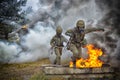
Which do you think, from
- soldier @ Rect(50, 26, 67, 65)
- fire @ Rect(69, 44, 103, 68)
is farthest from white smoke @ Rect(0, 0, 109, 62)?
fire @ Rect(69, 44, 103, 68)

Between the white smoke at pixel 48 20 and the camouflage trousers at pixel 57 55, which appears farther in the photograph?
the white smoke at pixel 48 20

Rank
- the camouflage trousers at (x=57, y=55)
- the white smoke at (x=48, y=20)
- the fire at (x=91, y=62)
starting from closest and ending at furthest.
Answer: the fire at (x=91, y=62), the camouflage trousers at (x=57, y=55), the white smoke at (x=48, y=20)

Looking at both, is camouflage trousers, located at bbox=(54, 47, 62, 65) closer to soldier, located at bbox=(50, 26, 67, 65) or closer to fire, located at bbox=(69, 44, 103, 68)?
soldier, located at bbox=(50, 26, 67, 65)

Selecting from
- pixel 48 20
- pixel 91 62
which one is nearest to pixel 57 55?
pixel 91 62

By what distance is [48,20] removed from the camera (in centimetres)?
2188

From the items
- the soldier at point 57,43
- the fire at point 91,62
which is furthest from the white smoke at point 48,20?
the fire at point 91,62

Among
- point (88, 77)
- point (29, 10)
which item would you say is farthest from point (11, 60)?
point (88, 77)

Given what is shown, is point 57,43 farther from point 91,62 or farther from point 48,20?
point 48,20

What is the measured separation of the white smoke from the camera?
18516mm

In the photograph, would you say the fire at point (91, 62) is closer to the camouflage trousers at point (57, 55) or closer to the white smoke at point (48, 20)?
the camouflage trousers at point (57, 55)

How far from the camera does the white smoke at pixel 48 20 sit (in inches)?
729

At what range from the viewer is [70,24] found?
69.8 ft

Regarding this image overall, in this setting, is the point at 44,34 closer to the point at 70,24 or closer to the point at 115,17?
the point at 70,24

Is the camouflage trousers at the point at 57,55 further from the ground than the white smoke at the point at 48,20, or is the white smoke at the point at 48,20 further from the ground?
the white smoke at the point at 48,20
